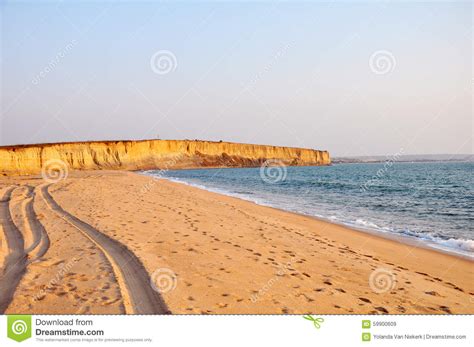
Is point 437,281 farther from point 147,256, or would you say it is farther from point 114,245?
point 114,245

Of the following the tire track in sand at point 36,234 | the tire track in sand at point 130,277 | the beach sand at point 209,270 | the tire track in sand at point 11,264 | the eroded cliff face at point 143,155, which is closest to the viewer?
the tire track in sand at point 130,277

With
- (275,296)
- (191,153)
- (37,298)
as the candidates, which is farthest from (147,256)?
(191,153)

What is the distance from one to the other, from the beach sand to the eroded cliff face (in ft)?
186

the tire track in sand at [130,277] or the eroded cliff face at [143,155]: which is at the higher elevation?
the eroded cliff face at [143,155]

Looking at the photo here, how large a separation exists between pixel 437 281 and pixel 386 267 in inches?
35.6

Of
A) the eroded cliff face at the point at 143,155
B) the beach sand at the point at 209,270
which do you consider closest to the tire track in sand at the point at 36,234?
the beach sand at the point at 209,270

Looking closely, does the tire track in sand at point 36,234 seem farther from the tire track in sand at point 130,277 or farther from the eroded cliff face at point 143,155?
the eroded cliff face at point 143,155

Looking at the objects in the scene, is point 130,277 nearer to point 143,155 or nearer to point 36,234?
point 36,234

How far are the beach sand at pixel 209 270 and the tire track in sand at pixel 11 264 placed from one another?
22 mm

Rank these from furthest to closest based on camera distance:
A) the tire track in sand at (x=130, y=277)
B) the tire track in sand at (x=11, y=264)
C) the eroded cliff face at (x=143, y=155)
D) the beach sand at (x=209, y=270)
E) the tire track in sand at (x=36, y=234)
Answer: the eroded cliff face at (x=143, y=155) < the tire track in sand at (x=36, y=234) < the tire track in sand at (x=11, y=264) < the beach sand at (x=209, y=270) < the tire track in sand at (x=130, y=277)

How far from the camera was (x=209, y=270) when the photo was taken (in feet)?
18.0

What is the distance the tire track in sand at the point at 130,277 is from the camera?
4023mm

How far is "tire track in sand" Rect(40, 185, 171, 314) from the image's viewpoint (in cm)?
402

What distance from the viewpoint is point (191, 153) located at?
323 feet
